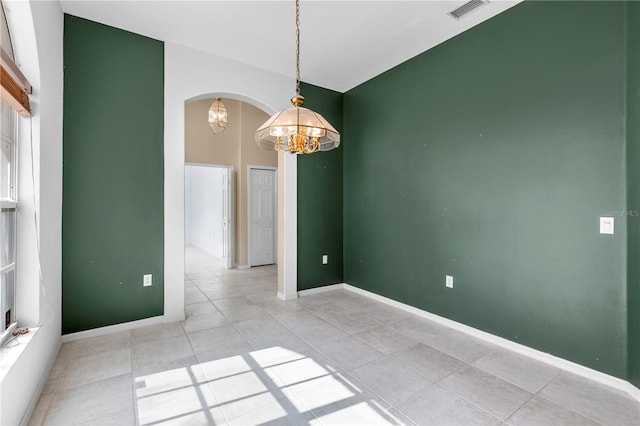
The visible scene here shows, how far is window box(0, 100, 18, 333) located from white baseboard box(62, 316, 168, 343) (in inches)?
38.9

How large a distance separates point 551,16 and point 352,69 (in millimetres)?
2114

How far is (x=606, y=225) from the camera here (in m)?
2.16

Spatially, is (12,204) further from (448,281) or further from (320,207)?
(448,281)

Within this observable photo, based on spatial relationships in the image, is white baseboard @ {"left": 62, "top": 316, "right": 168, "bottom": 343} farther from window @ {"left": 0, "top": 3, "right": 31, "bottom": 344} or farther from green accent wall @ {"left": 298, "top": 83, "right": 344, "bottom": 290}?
green accent wall @ {"left": 298, "top": 83, "right": 344, "bottom": 290}

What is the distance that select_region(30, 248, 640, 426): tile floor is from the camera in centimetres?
181

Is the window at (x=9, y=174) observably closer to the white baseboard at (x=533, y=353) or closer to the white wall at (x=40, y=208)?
the white wall at (x=40, y=208)

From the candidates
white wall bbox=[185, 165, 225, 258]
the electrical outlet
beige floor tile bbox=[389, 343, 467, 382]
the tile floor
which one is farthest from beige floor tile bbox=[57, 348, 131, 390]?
white wall bbox=[185, 165, 225, 258]

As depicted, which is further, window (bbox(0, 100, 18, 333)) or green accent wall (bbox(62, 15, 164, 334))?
green accent wall (bbox(62, 15, 164, 334))

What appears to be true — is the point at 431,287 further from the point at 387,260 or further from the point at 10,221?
the point at 10,221

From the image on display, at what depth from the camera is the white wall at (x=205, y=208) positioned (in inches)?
293

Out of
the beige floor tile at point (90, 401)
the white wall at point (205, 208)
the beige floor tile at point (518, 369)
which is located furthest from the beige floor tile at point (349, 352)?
the white wall at point (205, 208)

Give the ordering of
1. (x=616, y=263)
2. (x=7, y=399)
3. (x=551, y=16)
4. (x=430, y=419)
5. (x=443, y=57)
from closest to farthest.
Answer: (x=7, y=399)
(x=430, y=419)
(x=616, y=263)
(x=551, y=16)
(x=443, y=57)

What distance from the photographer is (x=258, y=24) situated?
2.95 meters

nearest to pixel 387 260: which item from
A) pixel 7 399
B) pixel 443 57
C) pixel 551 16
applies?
pixel 443 57
